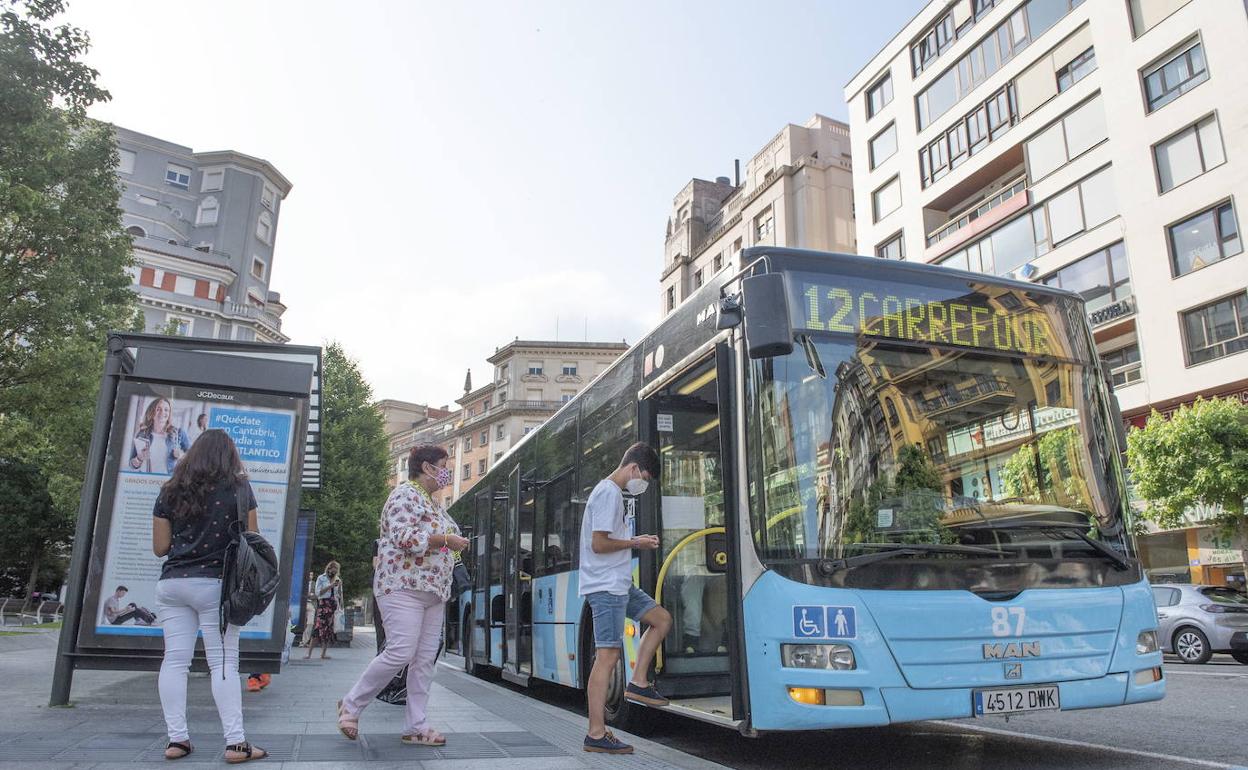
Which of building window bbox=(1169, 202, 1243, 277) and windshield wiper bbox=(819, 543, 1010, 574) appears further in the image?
building window bbox=(1169, 202, 1243, 277)

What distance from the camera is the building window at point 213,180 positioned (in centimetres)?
6725

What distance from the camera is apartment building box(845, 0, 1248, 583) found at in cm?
2414

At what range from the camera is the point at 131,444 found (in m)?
7.32

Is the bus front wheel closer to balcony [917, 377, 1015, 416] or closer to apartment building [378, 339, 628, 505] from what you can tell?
balcony [917, 377, 1015, 416]

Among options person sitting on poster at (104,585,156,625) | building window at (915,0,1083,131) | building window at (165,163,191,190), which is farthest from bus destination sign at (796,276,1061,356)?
building window at (165,163,191,190)

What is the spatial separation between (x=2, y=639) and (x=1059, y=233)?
29779 millimetres

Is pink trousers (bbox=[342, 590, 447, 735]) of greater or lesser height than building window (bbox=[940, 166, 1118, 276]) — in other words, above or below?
below

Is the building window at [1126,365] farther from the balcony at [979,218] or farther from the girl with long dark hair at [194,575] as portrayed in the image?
the girl with long dark hair at [194,575]

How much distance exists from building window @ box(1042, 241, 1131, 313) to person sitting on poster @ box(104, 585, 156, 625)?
25.8 meters

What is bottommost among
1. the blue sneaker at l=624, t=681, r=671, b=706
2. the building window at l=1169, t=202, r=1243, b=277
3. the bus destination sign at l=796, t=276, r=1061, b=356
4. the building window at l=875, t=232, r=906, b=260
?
the blue sneaker at l=624, t=681, r=671, b=706

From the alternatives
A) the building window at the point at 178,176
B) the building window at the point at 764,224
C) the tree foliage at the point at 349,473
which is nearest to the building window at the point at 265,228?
the building window at the point at 178,176

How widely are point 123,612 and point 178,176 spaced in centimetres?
6927

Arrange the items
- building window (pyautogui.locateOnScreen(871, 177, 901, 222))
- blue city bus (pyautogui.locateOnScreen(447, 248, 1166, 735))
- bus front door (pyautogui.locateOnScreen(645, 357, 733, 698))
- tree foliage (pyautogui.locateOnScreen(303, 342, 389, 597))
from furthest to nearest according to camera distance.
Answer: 1. building window (pyautogui.locateOnScreen(871, 177, 901, 222))
2. tree foliage (pyautogui.locateOnScreen(303, 342, 389, 597))
3. bus front door (pyautogui.locateOnScreen(645, 357, 733, 698))
4. blue city bus (pyautogui.locateOnScreen(447, 248, 1166, 735))

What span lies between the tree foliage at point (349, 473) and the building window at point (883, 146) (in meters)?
23.7
